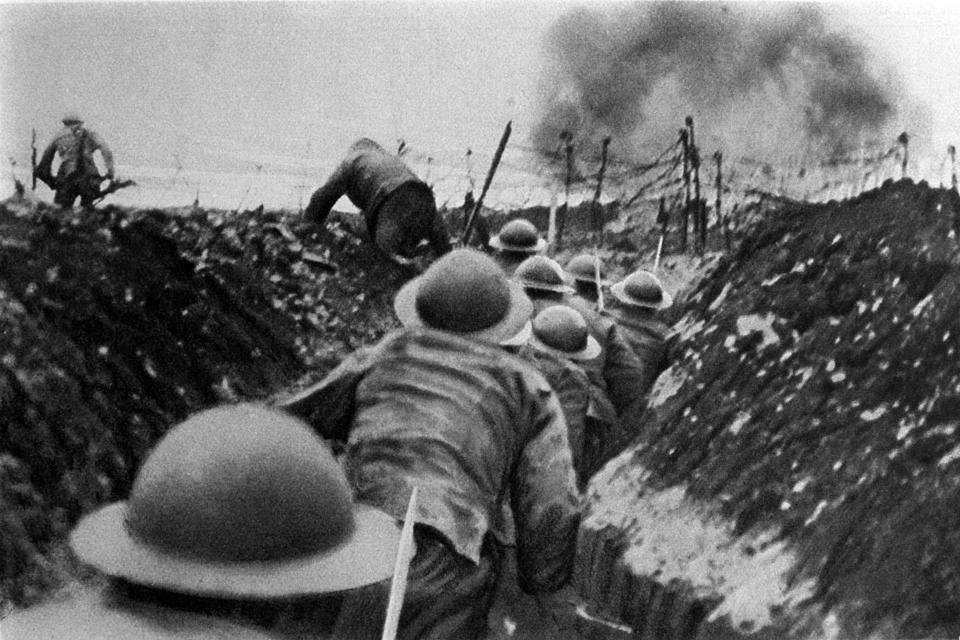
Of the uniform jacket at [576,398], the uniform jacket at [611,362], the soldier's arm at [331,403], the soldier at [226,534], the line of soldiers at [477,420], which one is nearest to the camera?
the soldier at [226,534]

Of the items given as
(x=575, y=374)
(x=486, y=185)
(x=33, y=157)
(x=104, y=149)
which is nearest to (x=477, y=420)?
(x=575, y=374)

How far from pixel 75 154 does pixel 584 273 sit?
130 cm

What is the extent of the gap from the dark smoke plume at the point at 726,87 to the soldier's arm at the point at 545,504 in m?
0.73

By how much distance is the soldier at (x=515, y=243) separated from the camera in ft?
10.8

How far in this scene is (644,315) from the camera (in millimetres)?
3363

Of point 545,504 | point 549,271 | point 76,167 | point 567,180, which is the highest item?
point 567,180

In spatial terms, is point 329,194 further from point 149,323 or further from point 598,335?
point 598,335

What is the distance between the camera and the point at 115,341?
3232 mm

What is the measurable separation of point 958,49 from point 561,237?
43.0 inches

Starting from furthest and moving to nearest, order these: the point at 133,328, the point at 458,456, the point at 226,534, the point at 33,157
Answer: the point at 33,157 → the point at 133,328 → the point at 458,456 → the point at 226,534

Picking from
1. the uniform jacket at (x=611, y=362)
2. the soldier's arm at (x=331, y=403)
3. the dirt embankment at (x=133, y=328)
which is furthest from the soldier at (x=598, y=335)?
the soldier's arm at (x=331, y=403)

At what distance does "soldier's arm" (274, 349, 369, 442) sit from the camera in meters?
3.09

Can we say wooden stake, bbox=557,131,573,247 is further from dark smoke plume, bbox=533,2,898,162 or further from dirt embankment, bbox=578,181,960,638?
dirt embankment, bbox=578,181,960,638

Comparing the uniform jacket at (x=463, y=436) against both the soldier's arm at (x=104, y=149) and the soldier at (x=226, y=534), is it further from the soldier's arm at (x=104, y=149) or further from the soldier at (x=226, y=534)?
the soldier at (x=226, y=534)
